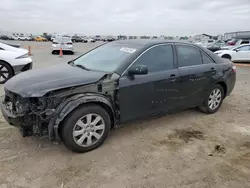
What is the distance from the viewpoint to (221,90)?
16.5 feet

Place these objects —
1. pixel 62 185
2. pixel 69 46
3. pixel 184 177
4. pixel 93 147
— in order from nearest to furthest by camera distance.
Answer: pixel 62 185
pixel 184 177
pixel 93 147
pixel 69 46

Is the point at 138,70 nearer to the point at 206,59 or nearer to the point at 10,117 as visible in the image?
the point at 10,117

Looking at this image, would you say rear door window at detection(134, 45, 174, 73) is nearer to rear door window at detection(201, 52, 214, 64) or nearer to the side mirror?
the side mirror

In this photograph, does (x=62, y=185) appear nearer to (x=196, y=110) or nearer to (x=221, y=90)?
(x=196, y=110)

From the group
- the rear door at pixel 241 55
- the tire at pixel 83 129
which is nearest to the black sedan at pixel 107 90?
the tire at pixel 83 129

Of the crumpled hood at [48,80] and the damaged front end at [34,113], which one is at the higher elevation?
the crumpled hood at [48,80]

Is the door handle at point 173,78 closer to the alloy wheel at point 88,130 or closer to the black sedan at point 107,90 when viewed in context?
the black sedan at point 107,90

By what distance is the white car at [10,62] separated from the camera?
7.20 m

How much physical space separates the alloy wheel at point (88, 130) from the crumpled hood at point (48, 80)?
19.5 inches

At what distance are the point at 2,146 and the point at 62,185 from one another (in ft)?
4.47

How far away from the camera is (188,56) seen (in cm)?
442

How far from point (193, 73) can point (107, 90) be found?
73.6 inches

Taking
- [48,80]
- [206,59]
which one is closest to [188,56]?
[206,59]

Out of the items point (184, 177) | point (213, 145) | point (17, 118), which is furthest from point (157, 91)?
point (17, 118)
